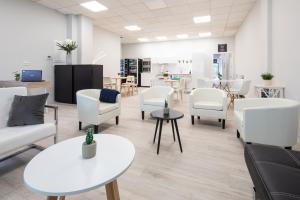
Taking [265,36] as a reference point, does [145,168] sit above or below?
below

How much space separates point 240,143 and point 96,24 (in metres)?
7.15

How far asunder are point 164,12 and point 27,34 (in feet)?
13.9

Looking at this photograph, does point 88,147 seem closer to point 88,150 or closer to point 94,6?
point 88,150

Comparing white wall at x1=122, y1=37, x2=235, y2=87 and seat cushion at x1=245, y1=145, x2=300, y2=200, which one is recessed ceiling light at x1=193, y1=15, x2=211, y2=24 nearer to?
white wall at x1=122, y1=37, x2=235, y2=87

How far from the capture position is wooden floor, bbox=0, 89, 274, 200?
170cm

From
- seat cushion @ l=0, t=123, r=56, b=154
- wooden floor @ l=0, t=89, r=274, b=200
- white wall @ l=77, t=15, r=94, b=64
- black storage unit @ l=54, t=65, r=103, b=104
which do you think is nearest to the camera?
wooden floor @ l=0, t=89, r=274, b=200

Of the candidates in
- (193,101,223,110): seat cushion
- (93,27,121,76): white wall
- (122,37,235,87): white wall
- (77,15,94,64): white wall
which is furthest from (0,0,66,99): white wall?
(122,37,235,87): white wall

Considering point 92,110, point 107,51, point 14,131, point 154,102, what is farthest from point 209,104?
point 107,51

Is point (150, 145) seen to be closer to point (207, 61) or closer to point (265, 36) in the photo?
point (265, 36)

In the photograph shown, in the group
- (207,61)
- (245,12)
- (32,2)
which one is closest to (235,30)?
(207,61)

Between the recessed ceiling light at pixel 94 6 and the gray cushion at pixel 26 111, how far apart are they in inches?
158

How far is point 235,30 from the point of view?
28.3ft

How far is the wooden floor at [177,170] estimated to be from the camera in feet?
5.57

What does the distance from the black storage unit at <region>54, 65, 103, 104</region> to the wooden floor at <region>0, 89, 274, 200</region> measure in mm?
2518
